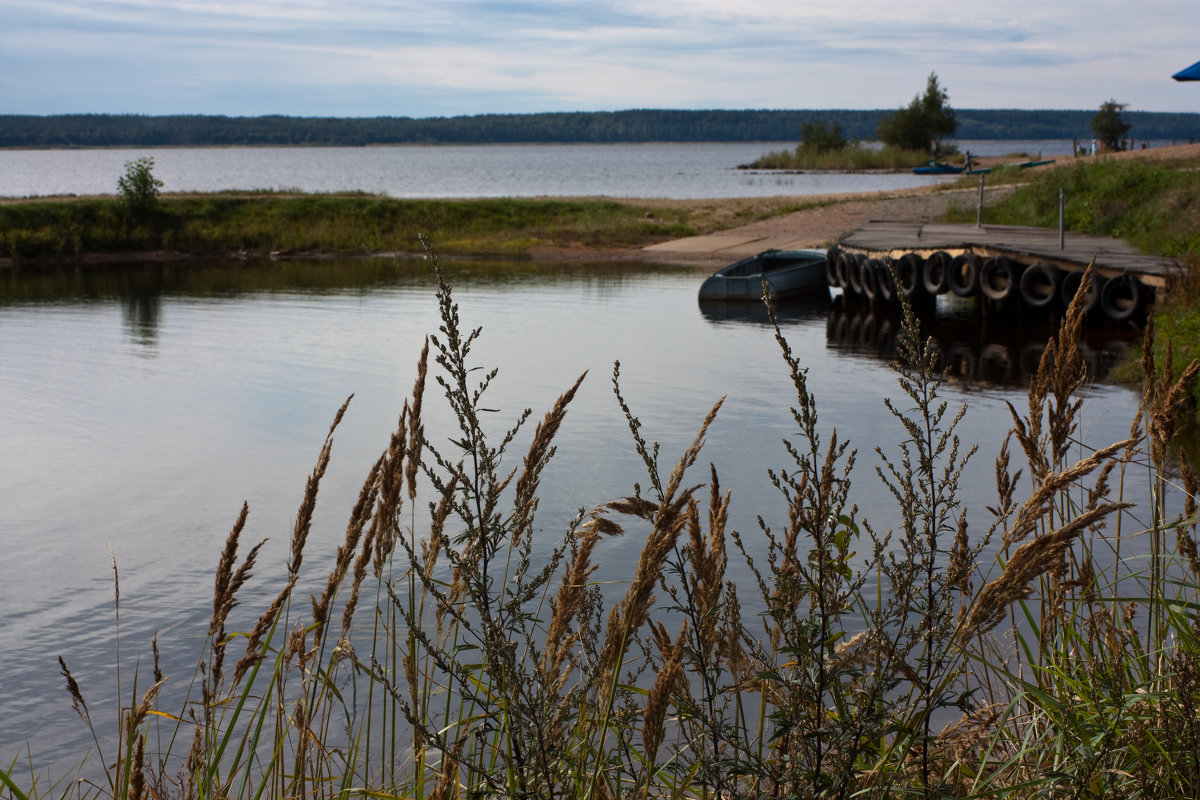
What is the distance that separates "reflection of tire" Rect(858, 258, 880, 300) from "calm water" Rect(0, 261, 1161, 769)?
80 centimetres

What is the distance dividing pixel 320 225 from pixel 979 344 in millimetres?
27114

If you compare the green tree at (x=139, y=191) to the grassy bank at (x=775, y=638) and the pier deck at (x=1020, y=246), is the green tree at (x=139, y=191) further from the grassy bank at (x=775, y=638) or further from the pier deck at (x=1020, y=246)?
the grassy bank at (x=775, y=638)

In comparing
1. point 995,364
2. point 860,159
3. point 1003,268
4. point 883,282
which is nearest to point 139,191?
point 883,282

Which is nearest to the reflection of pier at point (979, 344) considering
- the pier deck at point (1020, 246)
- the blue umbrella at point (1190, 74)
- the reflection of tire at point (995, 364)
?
the reflection of tire at point (995, 364)

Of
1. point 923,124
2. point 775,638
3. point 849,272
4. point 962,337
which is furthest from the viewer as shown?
point 923,124

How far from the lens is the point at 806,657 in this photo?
2.00 metres

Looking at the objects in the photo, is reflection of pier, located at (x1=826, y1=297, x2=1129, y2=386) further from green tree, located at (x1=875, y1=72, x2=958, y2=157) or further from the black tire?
green tree, located at (x1=875, y1=72, x2=958, y2=157)

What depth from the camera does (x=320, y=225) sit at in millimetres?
39188

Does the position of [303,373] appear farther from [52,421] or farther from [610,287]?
[610,287]

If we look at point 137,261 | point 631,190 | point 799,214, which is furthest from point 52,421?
point 631,190

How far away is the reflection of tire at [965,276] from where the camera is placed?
21.0 meters

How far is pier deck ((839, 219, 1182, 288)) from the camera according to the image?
58.1 ft

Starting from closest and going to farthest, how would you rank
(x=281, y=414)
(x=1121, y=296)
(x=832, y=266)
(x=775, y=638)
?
1. (x=775, y=638)
2. (x=281, y=414)
3. (x=1121, y=296)
4. (x=832, y=266)

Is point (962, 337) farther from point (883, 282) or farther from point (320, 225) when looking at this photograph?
point (320, 225)
